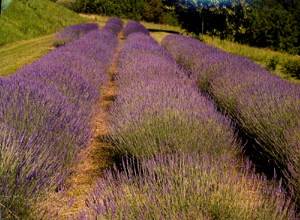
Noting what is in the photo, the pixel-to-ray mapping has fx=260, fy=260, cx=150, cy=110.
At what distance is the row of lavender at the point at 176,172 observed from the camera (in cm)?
145

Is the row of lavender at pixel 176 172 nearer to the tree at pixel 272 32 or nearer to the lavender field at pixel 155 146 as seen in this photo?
the lavender field at pixel 155 146

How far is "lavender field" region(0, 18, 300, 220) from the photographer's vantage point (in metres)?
1.48

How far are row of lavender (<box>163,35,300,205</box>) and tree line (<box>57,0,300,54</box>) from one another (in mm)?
11848

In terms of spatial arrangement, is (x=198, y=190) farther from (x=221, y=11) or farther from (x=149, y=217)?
(x=221, y=11)

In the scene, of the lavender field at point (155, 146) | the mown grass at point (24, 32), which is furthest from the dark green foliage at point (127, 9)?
the lavender field at point (155, 146)

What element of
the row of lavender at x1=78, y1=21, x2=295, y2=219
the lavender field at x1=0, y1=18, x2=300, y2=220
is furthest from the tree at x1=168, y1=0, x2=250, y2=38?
the row of lavender at x1=78, y1=21, x2=295, y2=219

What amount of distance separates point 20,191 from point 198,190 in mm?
1054

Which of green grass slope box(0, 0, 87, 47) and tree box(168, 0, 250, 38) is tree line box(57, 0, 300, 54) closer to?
tree box(168, 0, 250, 38)

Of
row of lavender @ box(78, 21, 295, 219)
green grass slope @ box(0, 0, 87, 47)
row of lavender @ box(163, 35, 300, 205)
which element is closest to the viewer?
row of lavender @ box(78, 21, 295, 219)

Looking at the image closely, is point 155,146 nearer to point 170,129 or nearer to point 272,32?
point 170,129

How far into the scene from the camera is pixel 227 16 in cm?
1630

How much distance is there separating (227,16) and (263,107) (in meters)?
14.9

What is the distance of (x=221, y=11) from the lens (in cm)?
1566

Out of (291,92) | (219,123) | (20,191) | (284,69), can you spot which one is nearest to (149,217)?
(20,191)
